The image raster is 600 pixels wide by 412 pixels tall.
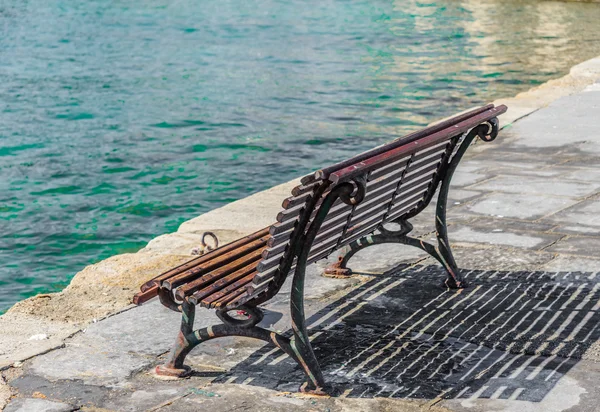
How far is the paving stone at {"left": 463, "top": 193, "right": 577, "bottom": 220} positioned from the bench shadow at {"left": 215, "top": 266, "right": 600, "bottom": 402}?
134 cm

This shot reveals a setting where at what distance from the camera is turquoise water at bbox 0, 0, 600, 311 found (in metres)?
11.4

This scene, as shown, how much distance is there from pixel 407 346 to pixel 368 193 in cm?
72

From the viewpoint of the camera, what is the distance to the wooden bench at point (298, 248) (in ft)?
11.8

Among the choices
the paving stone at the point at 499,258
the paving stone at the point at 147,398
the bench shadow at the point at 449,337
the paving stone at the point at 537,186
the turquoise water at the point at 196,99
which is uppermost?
the paving stone at the point at 147,398

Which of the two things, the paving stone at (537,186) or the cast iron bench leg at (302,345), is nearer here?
the cast iron bench leg at (302,345)

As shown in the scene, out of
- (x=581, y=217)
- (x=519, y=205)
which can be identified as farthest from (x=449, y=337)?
(x=519, y=205)

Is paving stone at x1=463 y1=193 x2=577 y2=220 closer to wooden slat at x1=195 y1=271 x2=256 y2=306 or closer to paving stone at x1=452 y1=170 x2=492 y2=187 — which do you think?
paving stone at x1=452 y1=170 x2=492 y2=187

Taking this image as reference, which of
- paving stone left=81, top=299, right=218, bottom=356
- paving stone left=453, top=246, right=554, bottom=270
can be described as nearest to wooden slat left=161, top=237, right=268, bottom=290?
paving stone left=81, top=299, right=218, bottom=356

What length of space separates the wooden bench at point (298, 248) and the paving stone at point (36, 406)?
450 millimetres

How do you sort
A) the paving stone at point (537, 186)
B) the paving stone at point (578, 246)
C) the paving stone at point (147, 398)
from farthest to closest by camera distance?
the paving stone at point (537, 186)
the paving stone at point (578, 246)
the paving stone at point (147, 398)

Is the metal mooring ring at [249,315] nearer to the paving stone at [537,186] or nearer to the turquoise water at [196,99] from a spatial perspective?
the paving stone at [537,186]

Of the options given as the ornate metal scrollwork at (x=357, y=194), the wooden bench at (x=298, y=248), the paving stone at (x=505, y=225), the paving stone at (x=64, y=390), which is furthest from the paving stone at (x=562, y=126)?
the paving stone at (x=64, y=390)

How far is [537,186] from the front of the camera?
734 cm

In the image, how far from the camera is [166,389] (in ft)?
12.7
